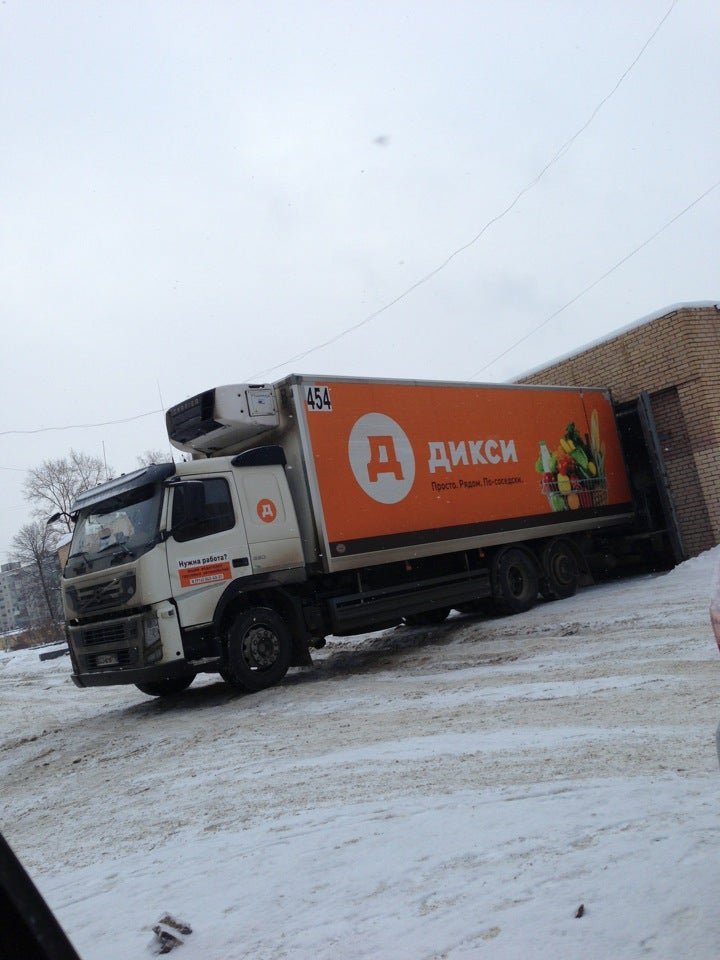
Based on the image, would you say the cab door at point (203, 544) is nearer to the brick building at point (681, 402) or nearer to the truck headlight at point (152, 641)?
the truck headlight at point (152, 641)

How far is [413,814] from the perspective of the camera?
4059 millimetres

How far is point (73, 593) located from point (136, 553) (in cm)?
131

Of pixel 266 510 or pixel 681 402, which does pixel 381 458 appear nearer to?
pixel 266 510

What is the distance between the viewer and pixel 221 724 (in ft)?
26.0

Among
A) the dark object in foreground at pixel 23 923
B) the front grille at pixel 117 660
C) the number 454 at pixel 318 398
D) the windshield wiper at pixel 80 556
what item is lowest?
the front grille at pixel 117 660

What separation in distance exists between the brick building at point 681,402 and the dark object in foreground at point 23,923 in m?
14.7

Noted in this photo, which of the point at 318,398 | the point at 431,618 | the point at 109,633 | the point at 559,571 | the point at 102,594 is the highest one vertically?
the point at 318,398

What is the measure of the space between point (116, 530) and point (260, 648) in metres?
2.13

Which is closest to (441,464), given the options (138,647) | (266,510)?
(266,510)

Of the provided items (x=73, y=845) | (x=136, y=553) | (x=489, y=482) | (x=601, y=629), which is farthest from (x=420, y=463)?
(x=73, y=845)

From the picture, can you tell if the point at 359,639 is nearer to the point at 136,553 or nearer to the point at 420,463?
the point at 420,463

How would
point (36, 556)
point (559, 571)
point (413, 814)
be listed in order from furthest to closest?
point (36, 556) → point (559, 571) → point (413, 814)

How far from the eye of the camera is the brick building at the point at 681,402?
48.0ft

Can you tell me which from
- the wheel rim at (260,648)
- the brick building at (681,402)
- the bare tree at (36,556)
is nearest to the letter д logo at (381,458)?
the wheel rim at (260,648)
